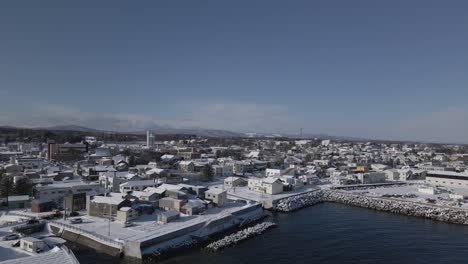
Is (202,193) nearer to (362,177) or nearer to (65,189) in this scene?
(65,189)

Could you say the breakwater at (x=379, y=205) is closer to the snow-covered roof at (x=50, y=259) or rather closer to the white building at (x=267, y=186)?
the white building at (x=267, y=186)

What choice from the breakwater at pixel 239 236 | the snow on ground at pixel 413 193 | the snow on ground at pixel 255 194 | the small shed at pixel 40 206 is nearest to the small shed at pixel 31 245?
the small shed at pixel 40 206

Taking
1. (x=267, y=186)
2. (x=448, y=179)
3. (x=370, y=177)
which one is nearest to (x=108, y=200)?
(x=267, y=186)

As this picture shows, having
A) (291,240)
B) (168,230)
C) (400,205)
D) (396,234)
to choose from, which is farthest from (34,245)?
(400,205)

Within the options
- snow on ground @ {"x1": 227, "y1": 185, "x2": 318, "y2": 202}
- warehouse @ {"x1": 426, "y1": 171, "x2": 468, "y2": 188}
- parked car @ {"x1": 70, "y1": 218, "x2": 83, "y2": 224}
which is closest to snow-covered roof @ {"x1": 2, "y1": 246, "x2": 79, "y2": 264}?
parked car @ {"x1": 70, "y1": 218, "x2": 83, "y2": 224}

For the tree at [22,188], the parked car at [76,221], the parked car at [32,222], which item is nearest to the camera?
the parked car at [32,222]

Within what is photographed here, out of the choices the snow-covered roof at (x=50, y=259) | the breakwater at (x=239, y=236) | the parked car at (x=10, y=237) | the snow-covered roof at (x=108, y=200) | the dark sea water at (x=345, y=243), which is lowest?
the dark sea water at (x=345, y=243)
